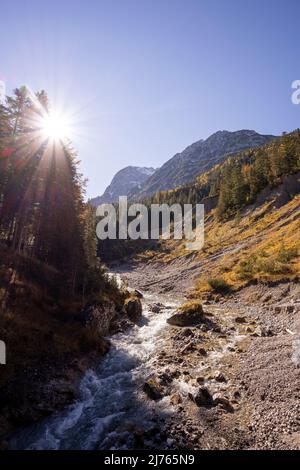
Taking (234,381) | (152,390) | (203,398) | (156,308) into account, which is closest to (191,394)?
(203,398)

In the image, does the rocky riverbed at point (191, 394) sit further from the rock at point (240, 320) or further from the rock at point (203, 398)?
the rock at point (240, 320)

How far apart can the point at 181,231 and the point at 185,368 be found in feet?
282

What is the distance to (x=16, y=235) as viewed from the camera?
1230 inches

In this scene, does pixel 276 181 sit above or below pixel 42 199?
above

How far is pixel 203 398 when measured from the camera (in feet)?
43.2

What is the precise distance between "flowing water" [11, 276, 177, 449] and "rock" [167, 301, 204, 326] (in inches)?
247

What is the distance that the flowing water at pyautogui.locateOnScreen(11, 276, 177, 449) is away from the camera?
36.6ft

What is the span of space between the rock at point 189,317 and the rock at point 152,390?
11.7 meters

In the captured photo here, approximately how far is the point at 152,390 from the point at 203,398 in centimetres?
272

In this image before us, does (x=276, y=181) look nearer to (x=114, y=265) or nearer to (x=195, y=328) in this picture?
(x=114, y=265)

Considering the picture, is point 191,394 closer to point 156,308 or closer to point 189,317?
point 189,317

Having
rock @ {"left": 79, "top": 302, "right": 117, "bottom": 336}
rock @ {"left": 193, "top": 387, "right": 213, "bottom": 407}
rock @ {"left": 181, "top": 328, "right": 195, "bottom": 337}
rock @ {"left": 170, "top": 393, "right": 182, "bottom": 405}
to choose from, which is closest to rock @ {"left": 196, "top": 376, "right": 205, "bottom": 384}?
rock @ {"left": 193, "top": 387, "right": 213, "bottom": 407}
